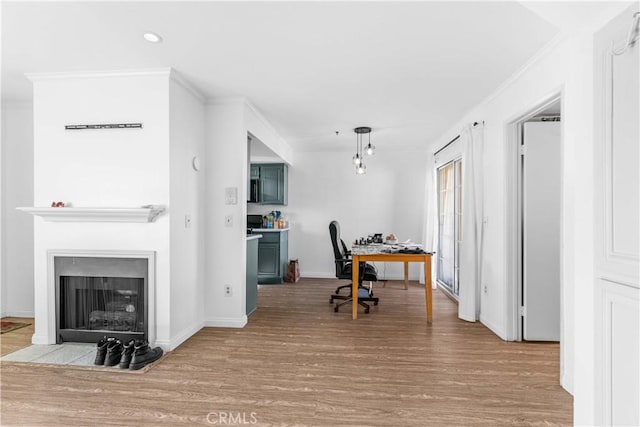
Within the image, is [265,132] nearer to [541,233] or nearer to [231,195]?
[231,195]

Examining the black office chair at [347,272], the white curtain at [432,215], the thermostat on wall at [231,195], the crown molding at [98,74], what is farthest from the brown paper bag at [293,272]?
the crown molding at [98,74]

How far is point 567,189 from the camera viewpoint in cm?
234

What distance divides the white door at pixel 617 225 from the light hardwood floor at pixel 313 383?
828mm

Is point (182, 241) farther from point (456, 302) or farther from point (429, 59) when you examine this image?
point (456, 302)

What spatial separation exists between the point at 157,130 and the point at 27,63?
3.87 feet

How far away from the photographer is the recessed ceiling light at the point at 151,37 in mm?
2352

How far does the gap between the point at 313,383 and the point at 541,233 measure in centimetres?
249

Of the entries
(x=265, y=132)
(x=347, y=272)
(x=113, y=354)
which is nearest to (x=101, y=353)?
(x=113, y=354)

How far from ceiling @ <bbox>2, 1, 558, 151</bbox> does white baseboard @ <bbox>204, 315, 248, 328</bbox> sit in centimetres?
240

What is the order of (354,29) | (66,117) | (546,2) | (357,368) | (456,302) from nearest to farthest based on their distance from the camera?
(546,2), (354,29), (357,368), (66,117), (456,302)

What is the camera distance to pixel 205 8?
2.05m

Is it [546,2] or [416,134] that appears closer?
[546,2]

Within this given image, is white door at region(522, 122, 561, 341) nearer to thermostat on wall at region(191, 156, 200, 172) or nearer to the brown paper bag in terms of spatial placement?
thermostat on wall at region(191, 156, 200, 172)

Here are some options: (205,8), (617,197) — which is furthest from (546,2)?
(205,8)
